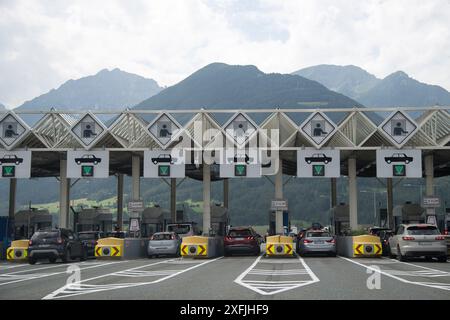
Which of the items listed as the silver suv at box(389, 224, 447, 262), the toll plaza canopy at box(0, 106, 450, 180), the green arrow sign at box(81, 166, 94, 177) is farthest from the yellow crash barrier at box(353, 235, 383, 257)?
the green arrow sign at box(81, 166, 94, 177)

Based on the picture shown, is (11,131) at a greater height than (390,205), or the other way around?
(11,131)

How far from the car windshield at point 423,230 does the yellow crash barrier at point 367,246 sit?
132 inches

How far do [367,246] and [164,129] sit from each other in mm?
14677

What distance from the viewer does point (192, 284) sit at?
13.4 metres

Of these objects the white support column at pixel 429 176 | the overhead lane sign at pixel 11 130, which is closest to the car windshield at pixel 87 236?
the overhead lane sign at pixel 11 130

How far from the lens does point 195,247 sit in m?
27.6

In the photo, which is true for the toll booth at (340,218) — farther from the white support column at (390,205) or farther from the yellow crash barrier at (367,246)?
the yellow crash barrier at (367,246)

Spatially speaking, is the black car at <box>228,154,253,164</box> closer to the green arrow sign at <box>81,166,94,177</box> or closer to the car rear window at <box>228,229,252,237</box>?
the car rear window at <box>228,229,252,237</box>

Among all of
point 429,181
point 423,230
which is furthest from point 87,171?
point 429,181

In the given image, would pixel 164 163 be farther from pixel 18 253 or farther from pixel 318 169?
pixel 18 253

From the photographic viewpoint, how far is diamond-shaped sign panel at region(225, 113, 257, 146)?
3519cm

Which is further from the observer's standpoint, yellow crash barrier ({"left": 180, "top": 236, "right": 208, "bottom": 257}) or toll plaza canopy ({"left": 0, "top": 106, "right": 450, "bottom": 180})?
toll plaza canopy ({"left": 0, "top": 106, "right": 450, "bottom": 180})

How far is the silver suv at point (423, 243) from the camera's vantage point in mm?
22688

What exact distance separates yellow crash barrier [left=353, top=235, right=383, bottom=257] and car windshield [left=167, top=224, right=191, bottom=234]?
10.3m
